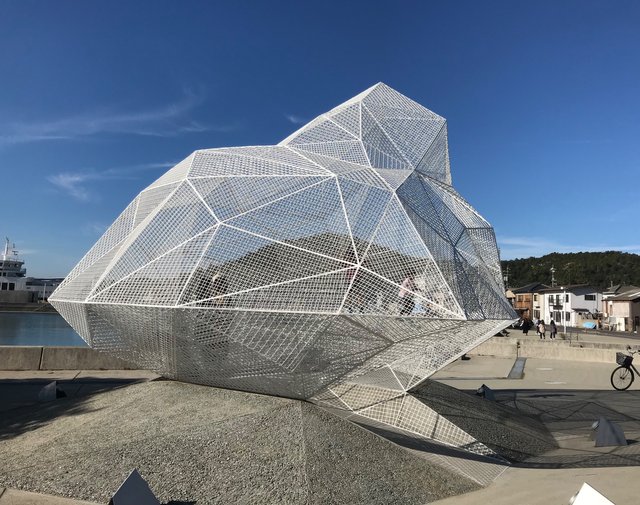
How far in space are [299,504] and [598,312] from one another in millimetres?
102347

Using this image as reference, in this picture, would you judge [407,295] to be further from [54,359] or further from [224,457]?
[54,359]

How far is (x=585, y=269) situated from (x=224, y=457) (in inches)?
5938

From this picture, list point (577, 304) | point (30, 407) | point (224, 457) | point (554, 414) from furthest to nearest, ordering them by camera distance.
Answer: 1. point (577, 304)
2. point (554, 414)
3. point (30, 407)
4. point (224, 457)

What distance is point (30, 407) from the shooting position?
11.6 m

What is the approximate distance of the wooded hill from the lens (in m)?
133

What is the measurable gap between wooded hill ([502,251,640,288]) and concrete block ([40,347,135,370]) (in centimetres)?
12047

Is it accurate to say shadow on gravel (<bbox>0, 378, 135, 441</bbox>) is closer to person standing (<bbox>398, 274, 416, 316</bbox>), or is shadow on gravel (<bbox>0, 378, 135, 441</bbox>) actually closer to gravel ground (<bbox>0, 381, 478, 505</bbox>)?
gravel ground (<bbox>0, 381, 478, 505</bbox>)

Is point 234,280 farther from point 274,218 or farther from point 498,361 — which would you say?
point 498,361

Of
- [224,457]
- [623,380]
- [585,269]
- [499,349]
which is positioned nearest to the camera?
[224,457]

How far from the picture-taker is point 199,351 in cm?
929

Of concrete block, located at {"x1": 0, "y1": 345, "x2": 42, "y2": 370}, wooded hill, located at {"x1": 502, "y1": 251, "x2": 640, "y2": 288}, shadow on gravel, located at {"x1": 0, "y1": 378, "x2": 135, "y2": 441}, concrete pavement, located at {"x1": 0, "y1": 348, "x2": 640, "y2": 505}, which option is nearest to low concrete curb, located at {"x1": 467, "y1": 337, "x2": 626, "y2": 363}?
concrete pavement, located at {"x1": 0, "y1": 348, "x2": 640, "y2": 505}

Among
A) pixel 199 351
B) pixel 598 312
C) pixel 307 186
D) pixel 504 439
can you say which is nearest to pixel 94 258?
pixel 199 351

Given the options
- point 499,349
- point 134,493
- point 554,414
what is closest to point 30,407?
point 134,493

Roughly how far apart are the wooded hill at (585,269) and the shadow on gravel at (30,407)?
125 meters
